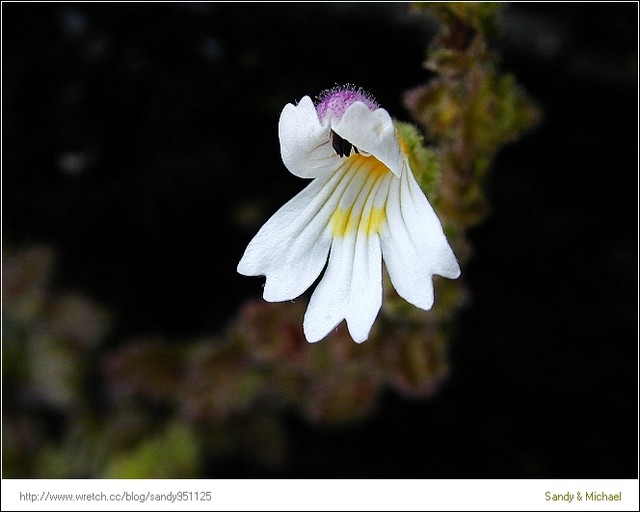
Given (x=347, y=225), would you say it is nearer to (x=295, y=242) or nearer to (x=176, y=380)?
(x=295, y=242)

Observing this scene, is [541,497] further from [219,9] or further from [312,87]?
[219,9]

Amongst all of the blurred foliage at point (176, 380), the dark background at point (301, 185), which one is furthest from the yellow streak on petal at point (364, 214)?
the dark background at point (301, 185)

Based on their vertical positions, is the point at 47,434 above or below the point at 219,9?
below

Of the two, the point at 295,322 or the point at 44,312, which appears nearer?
the point at 295,322

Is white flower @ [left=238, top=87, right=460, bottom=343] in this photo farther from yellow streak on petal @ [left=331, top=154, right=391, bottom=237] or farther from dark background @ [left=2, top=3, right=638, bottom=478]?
dark background @ [left=2, top=3, right=638, bottom=478]

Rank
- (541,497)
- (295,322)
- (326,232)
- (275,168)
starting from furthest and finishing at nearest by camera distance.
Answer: (275,168)
(295,322)
(541,497)
(326,232)

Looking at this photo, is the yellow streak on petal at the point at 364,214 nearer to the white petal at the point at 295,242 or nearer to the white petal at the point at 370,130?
the white petal at the point at 295,242

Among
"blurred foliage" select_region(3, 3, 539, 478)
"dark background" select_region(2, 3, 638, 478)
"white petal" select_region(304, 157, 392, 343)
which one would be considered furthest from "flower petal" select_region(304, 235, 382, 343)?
"dark background" select_region(2, 3, 638, 478)

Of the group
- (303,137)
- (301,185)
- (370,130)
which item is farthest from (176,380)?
(370,130)

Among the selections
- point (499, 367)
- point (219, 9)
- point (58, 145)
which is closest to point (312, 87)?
point (219, 9)
